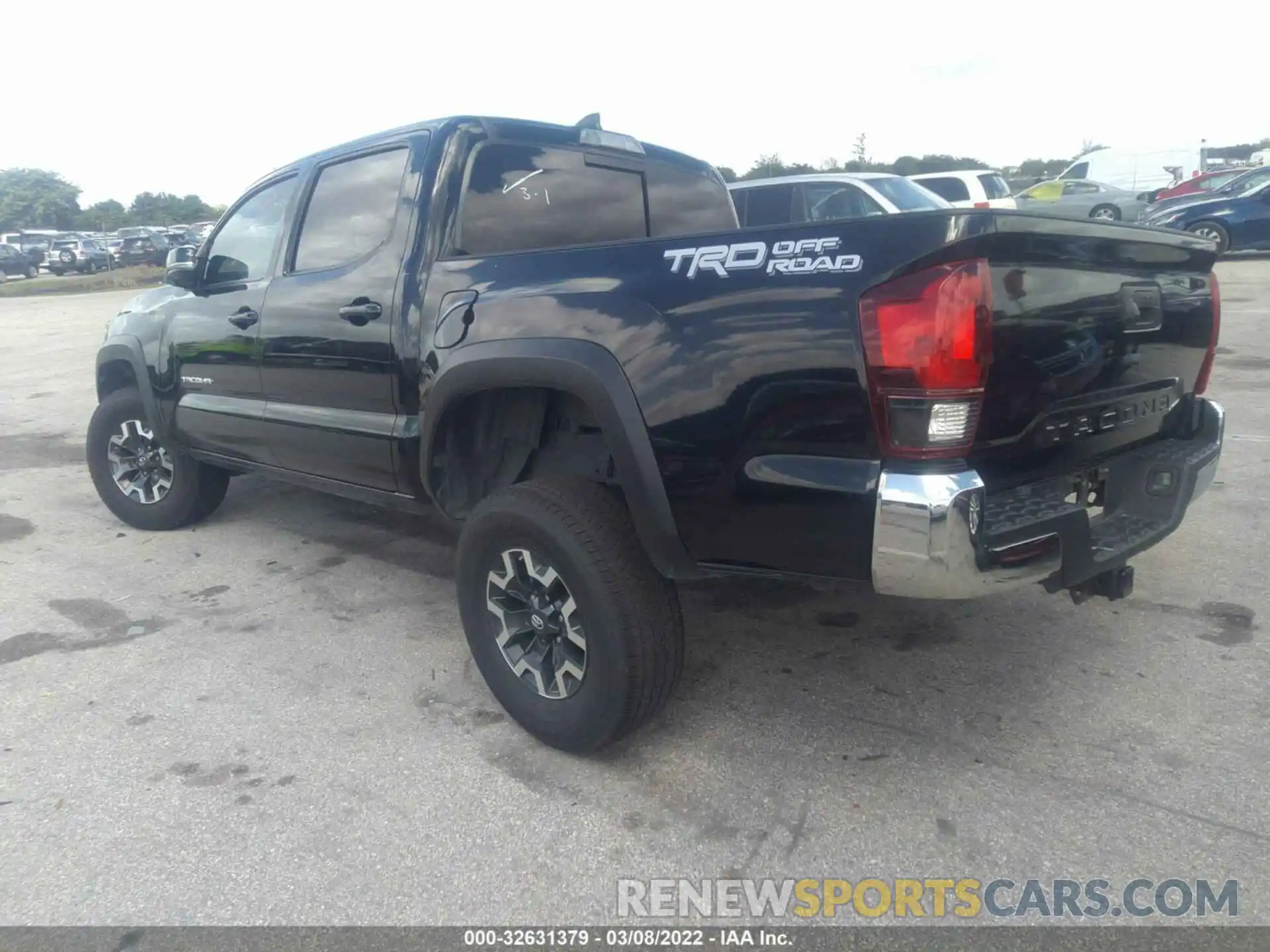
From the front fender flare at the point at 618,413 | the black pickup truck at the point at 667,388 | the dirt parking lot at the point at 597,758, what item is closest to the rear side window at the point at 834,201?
the dirt parking lot at the point at 597,758

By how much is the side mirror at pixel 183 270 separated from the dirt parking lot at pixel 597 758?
141 cm

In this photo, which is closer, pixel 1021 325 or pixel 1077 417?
pixel 1021 325

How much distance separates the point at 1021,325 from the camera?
2441 mm

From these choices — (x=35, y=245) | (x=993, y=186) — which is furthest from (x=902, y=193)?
(x=35, y=245)

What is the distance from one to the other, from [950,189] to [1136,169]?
1665cm

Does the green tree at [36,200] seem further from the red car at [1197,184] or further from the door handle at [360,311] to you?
the door handle at [360,311]

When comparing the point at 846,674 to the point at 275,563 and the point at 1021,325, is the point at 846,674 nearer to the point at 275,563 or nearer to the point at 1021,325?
the point at 1021,325

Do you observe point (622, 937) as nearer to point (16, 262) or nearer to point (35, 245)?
point (16, 262)

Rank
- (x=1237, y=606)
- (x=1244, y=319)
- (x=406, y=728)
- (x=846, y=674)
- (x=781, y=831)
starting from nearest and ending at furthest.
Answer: (x=781, y=831) → (x=406, y=728) → (x=846, y=674) → (x=1237, y=606) → (x=1244, y=319)

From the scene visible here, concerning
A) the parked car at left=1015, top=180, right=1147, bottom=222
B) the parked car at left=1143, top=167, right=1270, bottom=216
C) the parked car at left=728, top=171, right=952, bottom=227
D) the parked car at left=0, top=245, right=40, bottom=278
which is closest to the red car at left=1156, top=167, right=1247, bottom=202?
the parked car at left=1015, top=180, right=1147, bottom=222

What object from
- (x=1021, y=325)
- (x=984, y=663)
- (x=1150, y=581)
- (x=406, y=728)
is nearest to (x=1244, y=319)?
(x=1150, y=581)

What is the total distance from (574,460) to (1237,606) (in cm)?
266

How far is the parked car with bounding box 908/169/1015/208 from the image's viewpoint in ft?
46.5

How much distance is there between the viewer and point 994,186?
50.3ft
